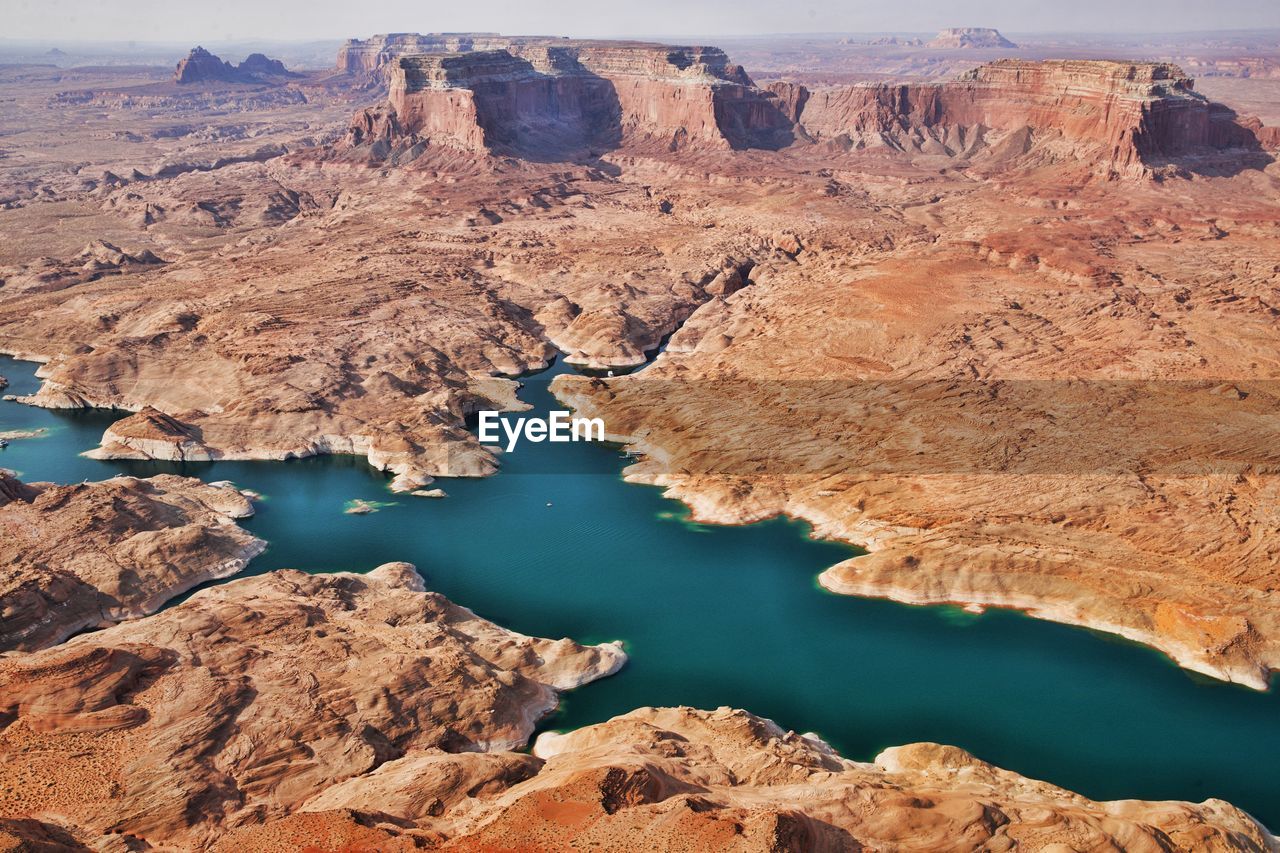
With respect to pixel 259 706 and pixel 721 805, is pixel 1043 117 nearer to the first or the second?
pixel 721 805

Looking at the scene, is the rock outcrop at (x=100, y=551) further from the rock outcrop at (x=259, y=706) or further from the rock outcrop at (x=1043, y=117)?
the rock outcrop at (x=1043, y=117)

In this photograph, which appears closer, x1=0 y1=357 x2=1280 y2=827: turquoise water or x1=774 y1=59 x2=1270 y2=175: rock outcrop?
x1=0 y1=357 x2=1280 y2=827: turquoise water

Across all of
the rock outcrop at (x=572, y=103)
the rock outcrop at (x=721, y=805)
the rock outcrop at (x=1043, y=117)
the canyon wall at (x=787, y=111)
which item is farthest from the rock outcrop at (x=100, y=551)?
the rock outcrop at (x=1043, y=117)

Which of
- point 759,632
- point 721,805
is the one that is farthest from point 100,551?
point 721,805

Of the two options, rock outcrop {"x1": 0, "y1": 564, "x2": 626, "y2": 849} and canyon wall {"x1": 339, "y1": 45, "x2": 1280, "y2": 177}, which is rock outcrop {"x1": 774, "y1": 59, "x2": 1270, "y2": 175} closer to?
canyon wall {"x1": 339, "y1": 45, "x2": 1280, "y2": 177}

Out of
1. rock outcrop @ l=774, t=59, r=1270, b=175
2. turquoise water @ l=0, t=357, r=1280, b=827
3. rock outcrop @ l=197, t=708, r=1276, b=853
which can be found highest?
rock outcrop @ l=774, t=59, r=1270, b=175

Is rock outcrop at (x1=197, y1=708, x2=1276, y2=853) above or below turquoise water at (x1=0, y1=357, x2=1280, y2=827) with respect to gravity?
above

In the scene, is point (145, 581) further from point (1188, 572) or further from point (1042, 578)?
point (1188, 572)

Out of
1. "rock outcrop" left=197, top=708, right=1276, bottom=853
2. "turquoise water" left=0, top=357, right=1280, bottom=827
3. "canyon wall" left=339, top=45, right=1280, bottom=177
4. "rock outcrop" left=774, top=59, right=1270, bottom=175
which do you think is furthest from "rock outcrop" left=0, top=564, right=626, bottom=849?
"rock outcrop" left=774, top=59, right=1270, bottom=175
